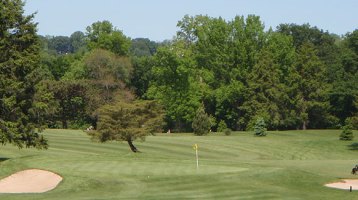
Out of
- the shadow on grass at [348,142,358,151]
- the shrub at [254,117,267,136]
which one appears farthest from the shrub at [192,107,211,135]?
the shadow on grass at [348,142,358,151]

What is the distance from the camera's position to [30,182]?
35062 mm

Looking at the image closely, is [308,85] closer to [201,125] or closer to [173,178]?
[201,125]

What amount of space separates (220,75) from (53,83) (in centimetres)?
2597

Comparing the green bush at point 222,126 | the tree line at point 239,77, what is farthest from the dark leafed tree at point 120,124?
the green bush at point 222,126

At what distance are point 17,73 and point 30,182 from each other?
12487 millimetres

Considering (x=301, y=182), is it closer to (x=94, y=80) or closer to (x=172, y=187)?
(x=172, y=187)

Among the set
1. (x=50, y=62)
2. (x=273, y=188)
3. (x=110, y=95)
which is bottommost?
(x=273, y=188)

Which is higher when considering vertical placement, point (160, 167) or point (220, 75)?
point (220, 75)

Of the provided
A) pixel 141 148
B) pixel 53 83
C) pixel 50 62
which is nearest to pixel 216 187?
pixel 141 148

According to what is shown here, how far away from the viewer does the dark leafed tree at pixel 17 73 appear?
143 ft

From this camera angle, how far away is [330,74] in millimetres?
99625

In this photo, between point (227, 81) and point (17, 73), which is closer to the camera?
point (17, 73)

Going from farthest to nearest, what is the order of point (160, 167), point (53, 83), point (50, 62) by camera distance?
point (50, 62) < point (53, 83) < point (160, 167)

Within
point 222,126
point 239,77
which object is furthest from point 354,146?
point 239,77
